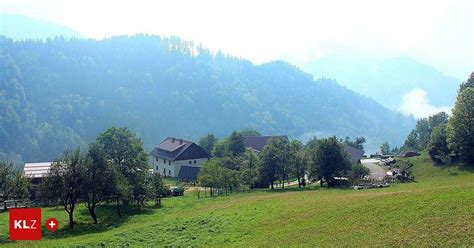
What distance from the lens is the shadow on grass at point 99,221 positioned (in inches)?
1587

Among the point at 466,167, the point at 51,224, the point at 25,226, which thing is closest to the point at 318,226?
the point at 25,226

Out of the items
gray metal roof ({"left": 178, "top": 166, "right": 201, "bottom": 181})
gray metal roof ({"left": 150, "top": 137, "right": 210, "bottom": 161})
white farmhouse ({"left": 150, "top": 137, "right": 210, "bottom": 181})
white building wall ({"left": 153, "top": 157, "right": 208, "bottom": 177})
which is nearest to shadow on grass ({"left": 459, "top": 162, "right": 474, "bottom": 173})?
gray metal roof ({"left": 178, "top": 166, "right": 201, "bottom": 181})

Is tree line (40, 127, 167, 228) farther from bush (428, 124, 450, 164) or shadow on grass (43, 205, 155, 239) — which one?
bush (428, 124, 450, 164)

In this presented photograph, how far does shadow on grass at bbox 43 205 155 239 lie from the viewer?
4031 cm

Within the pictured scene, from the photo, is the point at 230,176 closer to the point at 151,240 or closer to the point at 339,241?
the point at 151,240

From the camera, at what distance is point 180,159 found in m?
104

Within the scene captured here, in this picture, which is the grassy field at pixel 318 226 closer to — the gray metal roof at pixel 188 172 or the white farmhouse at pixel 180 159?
the gray metal roof at pixel 188 172

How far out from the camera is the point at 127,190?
4912 centimetres

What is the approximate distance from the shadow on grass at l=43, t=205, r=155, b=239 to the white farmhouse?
1778 inches

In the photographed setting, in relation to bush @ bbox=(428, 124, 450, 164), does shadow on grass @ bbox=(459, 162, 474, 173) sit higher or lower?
lower

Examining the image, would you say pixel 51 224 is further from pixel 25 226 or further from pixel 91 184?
pixel 91 184

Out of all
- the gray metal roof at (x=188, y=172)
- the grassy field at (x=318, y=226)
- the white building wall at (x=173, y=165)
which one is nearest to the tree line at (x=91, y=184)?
the grassy field at (x=318, y=226)

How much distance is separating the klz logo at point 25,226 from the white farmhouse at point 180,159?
5656cm

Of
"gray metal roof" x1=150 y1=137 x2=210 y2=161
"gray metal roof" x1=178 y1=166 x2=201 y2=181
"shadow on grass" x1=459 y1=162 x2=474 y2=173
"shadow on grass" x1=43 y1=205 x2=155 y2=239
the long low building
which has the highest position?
"gray metal roof" x1=150 y1=137 x2=210 y2=161
